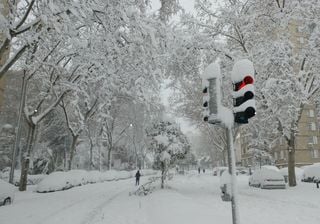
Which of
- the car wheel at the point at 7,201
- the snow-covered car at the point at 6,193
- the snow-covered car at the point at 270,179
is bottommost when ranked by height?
the car wheel at the point at 7,201

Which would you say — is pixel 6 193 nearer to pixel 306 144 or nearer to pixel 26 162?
pixel 26 162

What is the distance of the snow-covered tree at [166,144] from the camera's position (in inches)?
1000

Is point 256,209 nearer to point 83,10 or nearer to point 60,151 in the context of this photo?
point 83,10

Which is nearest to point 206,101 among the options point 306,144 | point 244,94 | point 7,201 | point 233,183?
point 244,94

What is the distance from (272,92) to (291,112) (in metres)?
2.12

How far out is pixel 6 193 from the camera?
18.4m

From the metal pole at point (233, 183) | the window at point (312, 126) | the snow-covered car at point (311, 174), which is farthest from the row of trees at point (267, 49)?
the window at point (312, 126)

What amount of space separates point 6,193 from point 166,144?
37.0ft

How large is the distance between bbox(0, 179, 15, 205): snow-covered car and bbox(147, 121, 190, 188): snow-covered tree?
10.5 m

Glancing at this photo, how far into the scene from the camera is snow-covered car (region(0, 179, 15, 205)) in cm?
1811

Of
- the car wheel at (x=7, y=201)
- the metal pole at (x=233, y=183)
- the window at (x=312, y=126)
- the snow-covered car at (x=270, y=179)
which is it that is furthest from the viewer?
the window at (x=312, y=126)

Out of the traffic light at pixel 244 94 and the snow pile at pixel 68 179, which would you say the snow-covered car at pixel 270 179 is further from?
the traffic light at pixel 244 94

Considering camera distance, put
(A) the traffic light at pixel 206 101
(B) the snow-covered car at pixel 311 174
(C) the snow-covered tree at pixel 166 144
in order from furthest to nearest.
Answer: (B) the snow-covered car at pixel 311 174 → (C) the snow-covered tree at pixel 166 144 → (A) the traffic light at pixel 206 101

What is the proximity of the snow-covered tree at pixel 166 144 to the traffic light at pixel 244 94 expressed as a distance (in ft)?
64.0
